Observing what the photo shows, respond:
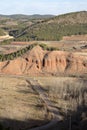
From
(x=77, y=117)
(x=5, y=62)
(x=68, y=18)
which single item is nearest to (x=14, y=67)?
(x=5, y=62)

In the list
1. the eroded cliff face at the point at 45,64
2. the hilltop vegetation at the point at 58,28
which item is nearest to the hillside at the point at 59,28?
the hilltop vegetation at the point at 58,28

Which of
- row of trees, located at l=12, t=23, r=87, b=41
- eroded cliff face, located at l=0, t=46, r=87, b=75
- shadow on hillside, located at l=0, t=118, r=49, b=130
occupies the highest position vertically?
shadow on hillside, located at l=0, t=118, r=49, b=130

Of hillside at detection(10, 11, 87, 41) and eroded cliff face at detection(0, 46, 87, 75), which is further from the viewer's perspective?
hillside at detection(10, 11, 87, 41)

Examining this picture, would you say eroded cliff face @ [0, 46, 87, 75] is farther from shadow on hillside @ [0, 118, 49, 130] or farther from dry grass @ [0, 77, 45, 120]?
shadow on hillside @ [0, 118, 49, 130]

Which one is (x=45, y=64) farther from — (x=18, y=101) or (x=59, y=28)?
(x=59, y=28)

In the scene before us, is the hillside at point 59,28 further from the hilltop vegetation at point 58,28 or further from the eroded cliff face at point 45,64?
the eroded cliff face at point 45,64

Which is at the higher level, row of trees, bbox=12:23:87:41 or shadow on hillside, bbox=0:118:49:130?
shadow on hillside, bbox=0:118:49:130

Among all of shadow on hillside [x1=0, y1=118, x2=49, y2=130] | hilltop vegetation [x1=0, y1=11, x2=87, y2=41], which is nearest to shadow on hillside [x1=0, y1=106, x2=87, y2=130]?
shadow on hillside [x1=0, y1=118, x2=49, y2=130]
